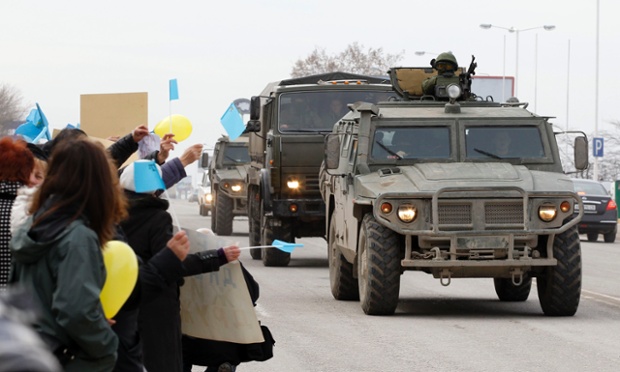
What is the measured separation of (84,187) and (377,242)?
27.6 ft

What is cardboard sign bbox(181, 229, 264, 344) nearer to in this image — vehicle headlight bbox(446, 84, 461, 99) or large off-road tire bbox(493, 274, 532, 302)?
vehicle headlight bbox(446, 84, 461, 99)

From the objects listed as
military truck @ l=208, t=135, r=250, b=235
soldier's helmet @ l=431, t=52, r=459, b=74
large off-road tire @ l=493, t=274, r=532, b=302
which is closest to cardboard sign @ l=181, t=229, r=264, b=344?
large off-road tire @ l=493, t=274, r=532, b=302

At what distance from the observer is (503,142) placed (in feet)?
46.8

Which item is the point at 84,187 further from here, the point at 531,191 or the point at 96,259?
the point at 531,191

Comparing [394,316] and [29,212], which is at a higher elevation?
[29,212]

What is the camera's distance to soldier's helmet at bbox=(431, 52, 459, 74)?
51.6ft

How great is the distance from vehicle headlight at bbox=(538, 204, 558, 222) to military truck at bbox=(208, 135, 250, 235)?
648 inches

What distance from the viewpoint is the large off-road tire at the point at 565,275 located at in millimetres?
12977

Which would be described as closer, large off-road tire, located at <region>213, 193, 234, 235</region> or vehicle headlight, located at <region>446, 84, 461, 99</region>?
vehicle headlight, located at <region>446, 84, 461, 99</region>

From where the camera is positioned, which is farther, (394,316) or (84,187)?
(394,316)

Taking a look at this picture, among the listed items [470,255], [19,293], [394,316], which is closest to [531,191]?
[470,255]

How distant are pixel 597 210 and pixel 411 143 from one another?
17.6 m

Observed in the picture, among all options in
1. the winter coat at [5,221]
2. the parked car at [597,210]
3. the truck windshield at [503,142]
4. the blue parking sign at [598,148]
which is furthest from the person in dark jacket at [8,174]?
the blue parking sign at [598,148]

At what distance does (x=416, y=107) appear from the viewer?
1496cm
